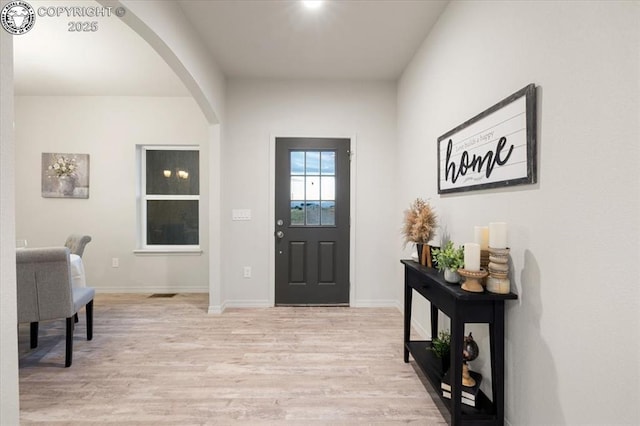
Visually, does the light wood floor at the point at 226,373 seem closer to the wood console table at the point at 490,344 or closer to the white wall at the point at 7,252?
the wood console table at the point at 490,344

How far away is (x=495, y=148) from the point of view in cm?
154

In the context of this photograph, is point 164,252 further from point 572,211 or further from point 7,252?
point 572,211

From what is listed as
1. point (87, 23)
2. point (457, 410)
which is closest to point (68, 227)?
point (87, 23)

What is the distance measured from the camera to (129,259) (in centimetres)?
396

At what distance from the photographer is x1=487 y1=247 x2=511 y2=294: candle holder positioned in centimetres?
134

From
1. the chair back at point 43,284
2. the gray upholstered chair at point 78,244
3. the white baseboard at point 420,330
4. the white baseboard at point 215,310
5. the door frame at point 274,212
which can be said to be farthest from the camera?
the door frame at point 274,212

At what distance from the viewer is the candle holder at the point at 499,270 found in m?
1.34

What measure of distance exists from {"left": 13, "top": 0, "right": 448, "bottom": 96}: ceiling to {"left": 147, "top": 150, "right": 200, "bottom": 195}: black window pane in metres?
0.92

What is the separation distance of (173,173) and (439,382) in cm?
411

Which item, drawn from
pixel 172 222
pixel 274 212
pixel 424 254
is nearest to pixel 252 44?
pixel 274 212

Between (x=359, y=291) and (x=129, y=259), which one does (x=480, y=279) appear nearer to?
(x=359, y=291)

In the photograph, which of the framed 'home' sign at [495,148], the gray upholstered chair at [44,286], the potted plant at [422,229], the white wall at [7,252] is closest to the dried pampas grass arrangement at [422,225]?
the potted plant at [422,229]

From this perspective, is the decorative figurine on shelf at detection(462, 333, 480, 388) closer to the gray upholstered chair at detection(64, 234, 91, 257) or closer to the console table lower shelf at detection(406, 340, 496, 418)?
the console table lower shelf at detection(406, 340, 496, 418)

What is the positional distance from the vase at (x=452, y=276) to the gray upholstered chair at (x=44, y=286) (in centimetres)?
264
